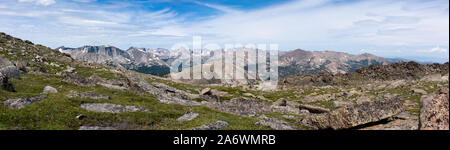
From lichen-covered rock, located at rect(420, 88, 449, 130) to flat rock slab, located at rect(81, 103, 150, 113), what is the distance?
27073 millimetres

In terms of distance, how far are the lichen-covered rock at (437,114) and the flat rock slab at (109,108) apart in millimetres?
27073

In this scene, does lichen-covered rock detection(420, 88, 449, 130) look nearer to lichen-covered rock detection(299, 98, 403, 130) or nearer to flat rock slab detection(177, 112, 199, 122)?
lichen-covered rock detection(299, 98, 403, 130)

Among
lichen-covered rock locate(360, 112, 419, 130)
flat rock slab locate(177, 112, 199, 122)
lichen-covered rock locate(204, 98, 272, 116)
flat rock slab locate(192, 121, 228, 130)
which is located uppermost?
lichen-covered rock locate(360, 112, 419, 130)

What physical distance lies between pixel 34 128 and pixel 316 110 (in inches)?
1622

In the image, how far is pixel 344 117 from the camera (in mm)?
20234

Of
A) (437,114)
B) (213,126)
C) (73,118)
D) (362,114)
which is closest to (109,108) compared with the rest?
(73,118)

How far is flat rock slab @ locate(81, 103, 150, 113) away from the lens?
26.0 meters

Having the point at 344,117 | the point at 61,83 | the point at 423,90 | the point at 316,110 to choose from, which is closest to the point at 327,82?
the point at 423,90

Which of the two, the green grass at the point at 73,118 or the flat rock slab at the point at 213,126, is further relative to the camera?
the flat rock slab at the point at 213,126

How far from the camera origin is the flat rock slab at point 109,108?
26034mm

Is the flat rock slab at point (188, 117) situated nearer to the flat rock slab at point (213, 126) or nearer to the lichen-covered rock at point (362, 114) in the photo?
the flat rock slab at point (213, 126)

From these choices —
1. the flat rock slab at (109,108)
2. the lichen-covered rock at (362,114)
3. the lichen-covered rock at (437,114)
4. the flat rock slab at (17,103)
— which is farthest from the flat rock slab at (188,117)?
the lichen-covered rock at (437,114)

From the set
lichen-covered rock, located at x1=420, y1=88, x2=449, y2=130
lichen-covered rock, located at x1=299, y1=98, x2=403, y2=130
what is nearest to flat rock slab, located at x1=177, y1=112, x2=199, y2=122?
lichen-covered rock, located at x1=299, y1=98, x2=403, y2=130

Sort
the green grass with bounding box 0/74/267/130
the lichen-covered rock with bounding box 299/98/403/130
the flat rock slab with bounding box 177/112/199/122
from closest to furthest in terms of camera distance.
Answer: the green grass with bounding box 0/74/267/130, the lichen-covered rock with bounding box 299/98/403/130, the flat rock slab with bounding box 177/112/199/122
